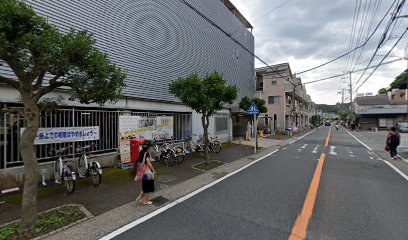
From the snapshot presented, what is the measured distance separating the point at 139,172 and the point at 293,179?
5.19 m

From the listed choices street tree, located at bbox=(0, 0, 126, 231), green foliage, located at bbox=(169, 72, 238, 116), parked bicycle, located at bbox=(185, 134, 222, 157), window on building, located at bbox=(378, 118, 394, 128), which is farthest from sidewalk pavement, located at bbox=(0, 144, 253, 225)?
window on building, located at bbox=(378, 118, 394, 128)

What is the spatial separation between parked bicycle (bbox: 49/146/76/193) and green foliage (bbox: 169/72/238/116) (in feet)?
15.2

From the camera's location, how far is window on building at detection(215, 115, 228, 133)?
53.6 ft

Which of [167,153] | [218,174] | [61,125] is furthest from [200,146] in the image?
[61,125]

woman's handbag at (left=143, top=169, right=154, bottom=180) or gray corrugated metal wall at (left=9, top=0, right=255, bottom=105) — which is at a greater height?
gray corrugated metal wall at (left=9, top=0, right=255, bottom=105)

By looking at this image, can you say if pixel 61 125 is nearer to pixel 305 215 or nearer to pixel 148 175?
pixel 148 175

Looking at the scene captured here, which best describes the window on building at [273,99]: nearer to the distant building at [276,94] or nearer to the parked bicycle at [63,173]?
the distant building at [276,94]

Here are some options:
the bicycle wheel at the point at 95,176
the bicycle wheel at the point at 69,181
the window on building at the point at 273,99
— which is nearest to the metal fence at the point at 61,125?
the bicycle wheel at the point at 95,176

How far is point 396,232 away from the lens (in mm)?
3725

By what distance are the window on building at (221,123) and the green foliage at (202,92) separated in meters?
7.28

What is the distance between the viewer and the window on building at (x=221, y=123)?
16.3 metres

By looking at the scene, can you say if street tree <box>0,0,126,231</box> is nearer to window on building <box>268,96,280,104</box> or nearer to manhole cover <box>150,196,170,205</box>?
manhole cover <box>150,196,170,205</box>

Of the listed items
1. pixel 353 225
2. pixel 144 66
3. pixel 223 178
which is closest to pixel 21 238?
pixel 223 178

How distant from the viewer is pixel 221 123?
17.0 m
